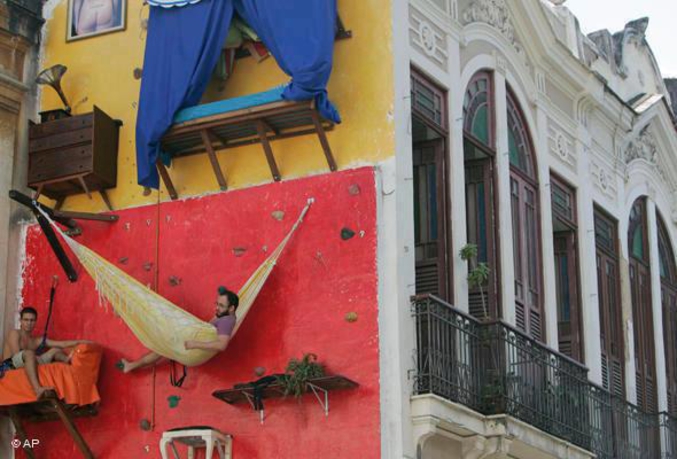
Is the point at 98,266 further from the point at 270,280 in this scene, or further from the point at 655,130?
the point at 655,130

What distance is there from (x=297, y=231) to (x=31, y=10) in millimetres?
4133

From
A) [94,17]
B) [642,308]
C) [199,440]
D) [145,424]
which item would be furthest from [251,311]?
[642,308]

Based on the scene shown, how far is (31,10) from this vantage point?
1702 centimetres

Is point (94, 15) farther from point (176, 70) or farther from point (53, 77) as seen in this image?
point (176, 70)

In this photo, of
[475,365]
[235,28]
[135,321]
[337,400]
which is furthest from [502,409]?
[235,28]

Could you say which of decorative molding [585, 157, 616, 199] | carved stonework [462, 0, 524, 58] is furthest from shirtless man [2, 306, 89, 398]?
decorative molding [585, 157, 616, 199]

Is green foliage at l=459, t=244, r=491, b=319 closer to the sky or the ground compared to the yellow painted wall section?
closer to the ground

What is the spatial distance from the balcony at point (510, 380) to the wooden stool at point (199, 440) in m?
1.88

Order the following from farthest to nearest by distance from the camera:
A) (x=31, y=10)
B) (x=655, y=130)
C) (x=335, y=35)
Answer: (x=655, y=130) → (x=31, y=10) → (x=335, y=35)

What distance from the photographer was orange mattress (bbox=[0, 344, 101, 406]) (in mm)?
15320

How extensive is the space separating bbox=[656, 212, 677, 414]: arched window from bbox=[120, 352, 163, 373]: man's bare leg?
811 cm

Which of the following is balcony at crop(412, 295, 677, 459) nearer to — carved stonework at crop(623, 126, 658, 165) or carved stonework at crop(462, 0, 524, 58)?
A: carved stonework at crop(462, 0, 524, 58)

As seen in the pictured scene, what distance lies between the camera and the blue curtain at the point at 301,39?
1480 cm

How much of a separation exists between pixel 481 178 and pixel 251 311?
3.39 metres
